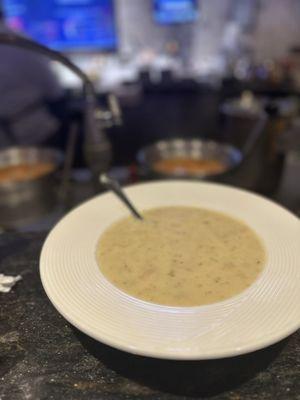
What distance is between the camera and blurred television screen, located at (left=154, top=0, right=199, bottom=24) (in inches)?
117

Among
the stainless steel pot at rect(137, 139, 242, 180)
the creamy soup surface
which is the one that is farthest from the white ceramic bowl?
the stainless steel pot at rect(137, 139, 242, 180)

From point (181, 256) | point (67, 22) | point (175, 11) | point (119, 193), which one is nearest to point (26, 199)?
point (119, 193)

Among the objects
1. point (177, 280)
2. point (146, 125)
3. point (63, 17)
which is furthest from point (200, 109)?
point (177, 280)

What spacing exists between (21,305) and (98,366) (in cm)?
19

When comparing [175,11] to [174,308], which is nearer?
[174,308]

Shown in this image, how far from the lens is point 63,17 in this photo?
2.97 meters

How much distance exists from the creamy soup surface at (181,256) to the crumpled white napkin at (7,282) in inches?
6.7

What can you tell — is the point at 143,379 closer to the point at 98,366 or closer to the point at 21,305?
the point at 98,366

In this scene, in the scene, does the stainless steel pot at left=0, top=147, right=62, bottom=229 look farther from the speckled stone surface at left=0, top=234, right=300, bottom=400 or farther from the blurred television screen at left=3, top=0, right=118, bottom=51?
the blurred television screen at left=3, top=0, right=118, bottom=51

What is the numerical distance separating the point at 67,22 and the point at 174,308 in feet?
10.2

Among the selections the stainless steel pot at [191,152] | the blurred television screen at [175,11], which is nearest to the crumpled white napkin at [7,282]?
the stainless steel pot at [191,152]

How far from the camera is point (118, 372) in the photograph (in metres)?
0.49

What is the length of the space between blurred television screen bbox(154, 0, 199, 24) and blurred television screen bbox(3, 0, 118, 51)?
40 centimetres

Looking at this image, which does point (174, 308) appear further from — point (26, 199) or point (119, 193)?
point (26, 199)
